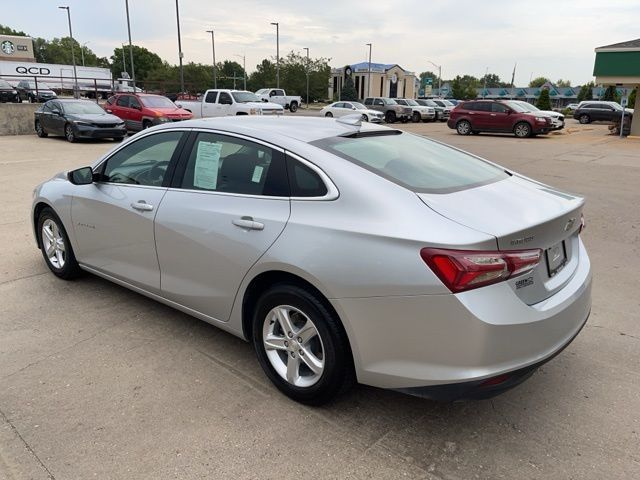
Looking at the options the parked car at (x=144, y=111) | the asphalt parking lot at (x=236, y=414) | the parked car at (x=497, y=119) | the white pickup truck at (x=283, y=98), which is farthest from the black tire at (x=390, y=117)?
the asphalt parking lot at (x=236, y=414)

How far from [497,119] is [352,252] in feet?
84.3

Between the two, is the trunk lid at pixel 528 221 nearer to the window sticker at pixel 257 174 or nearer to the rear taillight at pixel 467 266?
the rear taillight at pixel 467 266

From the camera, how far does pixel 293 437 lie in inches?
108

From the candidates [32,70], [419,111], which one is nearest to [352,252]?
[419,111]

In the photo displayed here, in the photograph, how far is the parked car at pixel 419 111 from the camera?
36.9 metres

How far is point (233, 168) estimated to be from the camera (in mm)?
3367

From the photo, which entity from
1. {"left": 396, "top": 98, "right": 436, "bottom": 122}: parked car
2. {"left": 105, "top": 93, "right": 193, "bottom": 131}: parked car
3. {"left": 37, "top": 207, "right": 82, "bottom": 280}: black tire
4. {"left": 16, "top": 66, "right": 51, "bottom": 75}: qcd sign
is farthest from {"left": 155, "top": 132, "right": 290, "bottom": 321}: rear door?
{"left": 16, "top": 66, "right": 51, "bottom": 75}: qcd sign

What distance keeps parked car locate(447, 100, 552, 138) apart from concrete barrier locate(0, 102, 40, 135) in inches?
791

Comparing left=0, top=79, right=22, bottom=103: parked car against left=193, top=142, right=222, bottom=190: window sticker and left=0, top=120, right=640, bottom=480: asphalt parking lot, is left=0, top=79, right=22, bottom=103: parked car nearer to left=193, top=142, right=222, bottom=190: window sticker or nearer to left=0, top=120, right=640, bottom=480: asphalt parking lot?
left=0, top=120, right=640, bottom=480: asphalt parking lot

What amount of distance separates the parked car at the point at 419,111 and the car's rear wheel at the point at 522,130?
12.2 m

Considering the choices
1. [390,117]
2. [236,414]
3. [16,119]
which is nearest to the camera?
[236,414]

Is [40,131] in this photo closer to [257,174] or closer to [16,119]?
[16,119]

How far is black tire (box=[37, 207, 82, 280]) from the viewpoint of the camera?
15.3ft

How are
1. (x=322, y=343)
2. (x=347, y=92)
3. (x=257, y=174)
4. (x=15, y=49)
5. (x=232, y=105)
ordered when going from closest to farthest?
(x=322, y=343) < (x=257, y=174) < (x=232, y=105) < (x=347, y=92) < (x=15, y=49)
